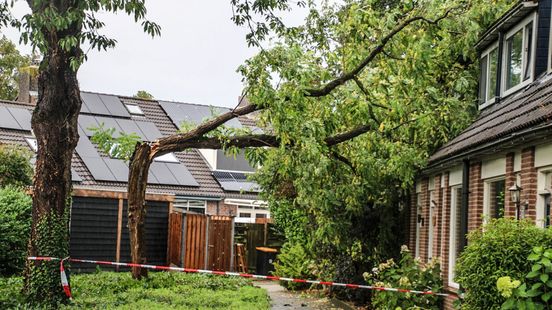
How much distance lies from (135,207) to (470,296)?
10595mm

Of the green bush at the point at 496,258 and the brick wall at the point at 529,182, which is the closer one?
the green bush at the point at 496,258

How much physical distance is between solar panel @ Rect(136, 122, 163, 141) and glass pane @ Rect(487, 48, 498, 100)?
19398mm

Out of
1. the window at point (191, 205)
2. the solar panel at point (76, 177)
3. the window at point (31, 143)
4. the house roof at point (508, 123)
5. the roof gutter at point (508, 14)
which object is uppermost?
the roof gutter at point (508, 14)

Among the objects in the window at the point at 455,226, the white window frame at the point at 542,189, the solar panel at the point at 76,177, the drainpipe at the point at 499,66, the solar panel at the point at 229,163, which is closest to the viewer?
the white window frame at the point at 542,189

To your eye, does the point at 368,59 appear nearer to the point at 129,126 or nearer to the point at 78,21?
the point at 78,21

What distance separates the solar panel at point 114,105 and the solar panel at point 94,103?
0.70ft

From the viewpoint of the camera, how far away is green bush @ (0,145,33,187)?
2465cm

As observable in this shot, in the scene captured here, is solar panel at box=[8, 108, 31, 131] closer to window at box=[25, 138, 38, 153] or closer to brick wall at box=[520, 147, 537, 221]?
window at box=[25, 138, 38, 153]

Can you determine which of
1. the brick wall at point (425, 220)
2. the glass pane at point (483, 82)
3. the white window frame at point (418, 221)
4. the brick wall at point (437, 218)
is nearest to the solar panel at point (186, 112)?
the white window frame at point (418, 221)

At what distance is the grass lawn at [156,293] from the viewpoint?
49.1 feet

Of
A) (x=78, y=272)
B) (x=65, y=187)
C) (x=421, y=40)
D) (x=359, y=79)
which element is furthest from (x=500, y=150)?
(x=78, y=272)

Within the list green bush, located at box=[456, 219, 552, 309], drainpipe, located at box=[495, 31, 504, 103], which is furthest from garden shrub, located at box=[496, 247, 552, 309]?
drainpipe, located at box=[495, 31, 504, 103]

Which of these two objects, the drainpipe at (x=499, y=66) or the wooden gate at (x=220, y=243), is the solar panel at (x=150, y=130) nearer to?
the wooden gate at (x=220, y=243)

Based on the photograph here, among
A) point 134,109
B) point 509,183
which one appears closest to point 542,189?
point 509,183
